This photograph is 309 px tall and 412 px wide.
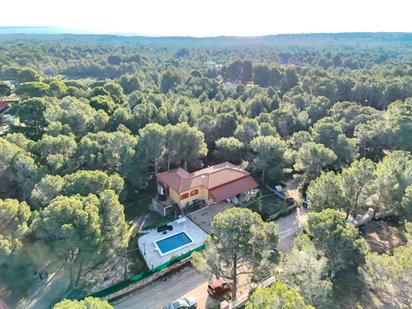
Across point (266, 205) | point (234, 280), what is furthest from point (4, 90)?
point (234, 280)

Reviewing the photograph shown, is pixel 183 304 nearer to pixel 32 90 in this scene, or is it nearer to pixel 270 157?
pixel 270 157

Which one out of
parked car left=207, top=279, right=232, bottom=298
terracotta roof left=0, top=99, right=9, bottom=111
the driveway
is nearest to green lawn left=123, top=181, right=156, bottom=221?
the driveway

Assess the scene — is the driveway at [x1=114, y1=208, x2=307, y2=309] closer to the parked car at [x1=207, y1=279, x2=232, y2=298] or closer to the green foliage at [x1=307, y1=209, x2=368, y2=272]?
the parked car at [x1=207, y1=279, x2=232, y2=298]

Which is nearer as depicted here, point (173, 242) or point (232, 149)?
point (173, 242)

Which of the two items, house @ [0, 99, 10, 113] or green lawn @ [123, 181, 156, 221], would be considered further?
house @ [0, 99, 10, 113]

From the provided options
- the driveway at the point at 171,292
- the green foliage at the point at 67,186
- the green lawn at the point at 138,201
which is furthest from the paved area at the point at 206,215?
the green foliage at the point at 67,186

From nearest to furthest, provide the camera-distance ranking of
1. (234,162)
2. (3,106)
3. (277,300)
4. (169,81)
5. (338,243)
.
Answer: (277,300) → (338,243) → (234,162) → (3,106) → (169,81)

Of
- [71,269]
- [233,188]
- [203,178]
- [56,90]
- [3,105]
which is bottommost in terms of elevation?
[71,269]
